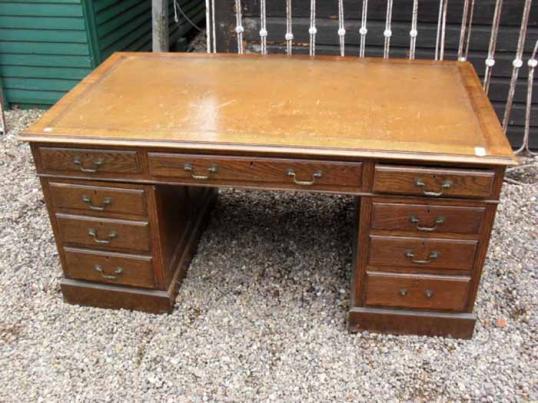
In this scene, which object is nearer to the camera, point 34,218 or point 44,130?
point 44,130

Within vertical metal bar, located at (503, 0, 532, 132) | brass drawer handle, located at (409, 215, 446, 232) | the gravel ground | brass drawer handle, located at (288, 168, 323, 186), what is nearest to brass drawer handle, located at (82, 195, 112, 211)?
the gravel ground

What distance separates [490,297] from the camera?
109 inches

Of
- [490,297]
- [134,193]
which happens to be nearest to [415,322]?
[490,297]

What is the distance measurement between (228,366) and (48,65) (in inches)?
126

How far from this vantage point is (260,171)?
7.38ft

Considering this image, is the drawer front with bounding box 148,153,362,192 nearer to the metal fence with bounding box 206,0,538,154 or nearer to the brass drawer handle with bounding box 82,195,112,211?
the brass drawer handle with bounding box 82,195,112,211

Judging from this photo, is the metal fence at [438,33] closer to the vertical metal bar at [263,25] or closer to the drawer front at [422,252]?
the vertical metal bar at [263,25]

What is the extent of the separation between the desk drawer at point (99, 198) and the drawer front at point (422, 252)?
97 centimetres

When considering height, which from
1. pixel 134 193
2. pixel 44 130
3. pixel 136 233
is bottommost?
pixel 136 233

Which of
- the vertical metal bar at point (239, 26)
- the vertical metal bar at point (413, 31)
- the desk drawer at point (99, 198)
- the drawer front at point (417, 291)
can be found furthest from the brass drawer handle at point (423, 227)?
the vertical metal bar at point (239, 26)

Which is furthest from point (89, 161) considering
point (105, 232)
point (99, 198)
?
point (105, 232)

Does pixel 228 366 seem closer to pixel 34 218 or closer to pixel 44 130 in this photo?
pixel 44 130

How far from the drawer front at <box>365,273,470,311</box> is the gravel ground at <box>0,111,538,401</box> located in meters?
0.18

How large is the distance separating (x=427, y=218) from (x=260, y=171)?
667 millimetres
